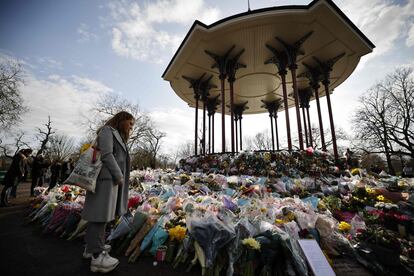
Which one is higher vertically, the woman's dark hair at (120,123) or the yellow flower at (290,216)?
the woman's dark hair at (120,123)

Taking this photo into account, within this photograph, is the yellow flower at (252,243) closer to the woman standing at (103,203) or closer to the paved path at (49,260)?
the paved path at (49,260)

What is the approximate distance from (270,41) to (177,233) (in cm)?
1162

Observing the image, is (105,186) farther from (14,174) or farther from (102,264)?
(14,174)

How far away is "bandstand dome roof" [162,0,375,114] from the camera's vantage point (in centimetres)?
922

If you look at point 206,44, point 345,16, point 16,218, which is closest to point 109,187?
point 16,218

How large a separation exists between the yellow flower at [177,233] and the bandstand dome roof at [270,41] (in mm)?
10152

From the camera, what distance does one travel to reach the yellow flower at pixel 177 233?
2564 millimetres

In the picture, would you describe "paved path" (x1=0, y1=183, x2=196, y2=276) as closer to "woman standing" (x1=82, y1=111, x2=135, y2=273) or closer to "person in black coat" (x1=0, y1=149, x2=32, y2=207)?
"woman standing" (x1=82, y1=111, x2=135, y2=273)

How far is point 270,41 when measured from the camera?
1095 cm

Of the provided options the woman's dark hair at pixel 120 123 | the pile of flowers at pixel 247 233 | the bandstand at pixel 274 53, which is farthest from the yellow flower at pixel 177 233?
the bandstand at pixel 274 53

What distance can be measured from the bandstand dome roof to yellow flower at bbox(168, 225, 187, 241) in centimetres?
1015

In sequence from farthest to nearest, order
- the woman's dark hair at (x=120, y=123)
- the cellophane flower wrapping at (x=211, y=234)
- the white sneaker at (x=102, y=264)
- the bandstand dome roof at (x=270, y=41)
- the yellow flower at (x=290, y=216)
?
the bandstand dome roof at (x=270, y=41)
the yellow flower at (x=290, y=216)
the woman's dark hair at (x=120, y=123)
the cellophane flower wrapping at (x=211, y=234)
the white sneaker at (x=102, y=264)

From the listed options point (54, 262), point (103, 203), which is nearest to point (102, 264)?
point (103, 203)

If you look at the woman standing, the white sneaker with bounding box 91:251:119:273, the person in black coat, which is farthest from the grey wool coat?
the person in black coat
